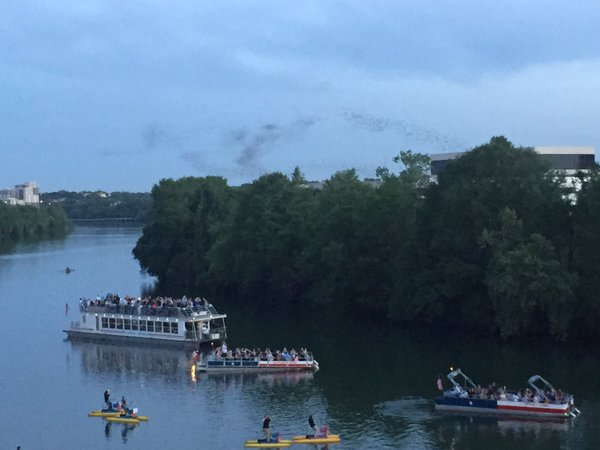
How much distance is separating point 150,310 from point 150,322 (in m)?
0.87

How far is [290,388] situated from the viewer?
50031 mm

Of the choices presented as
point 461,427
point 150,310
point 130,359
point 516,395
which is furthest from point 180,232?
point 461,427

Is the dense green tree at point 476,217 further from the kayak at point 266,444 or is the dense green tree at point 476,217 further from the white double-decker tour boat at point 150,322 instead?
the kayak at point 266,444

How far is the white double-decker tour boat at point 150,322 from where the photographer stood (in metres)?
64.8

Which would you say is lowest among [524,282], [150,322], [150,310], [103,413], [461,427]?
[461,427]

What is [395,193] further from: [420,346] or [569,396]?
[569,396]

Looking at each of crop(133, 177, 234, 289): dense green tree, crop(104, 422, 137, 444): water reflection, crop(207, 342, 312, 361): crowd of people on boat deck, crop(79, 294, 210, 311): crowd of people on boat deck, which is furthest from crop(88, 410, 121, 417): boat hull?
crop(133, 177, 234, 289): dense green tree

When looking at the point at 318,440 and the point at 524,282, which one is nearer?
the point at 318,440

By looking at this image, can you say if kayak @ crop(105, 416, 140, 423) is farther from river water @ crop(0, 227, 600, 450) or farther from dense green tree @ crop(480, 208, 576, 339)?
dense green tree @ crop(480, 208, 576, 339)

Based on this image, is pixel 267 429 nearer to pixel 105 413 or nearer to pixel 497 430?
pixel 105 413

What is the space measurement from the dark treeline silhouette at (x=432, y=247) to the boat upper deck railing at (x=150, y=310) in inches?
614

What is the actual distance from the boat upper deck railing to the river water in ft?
9.56

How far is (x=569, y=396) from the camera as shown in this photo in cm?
4294

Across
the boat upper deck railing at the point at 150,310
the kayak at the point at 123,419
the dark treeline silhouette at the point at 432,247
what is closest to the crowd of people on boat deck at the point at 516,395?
the kayak at the point at 123,419
